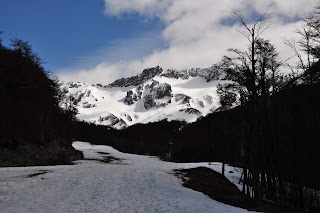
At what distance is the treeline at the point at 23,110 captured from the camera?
2669cm

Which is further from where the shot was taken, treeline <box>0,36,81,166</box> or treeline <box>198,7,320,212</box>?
treeline <box>0,36,81,166</box>

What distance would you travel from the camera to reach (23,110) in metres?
33.4

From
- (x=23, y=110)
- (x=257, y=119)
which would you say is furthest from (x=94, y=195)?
(x=23, y=110)

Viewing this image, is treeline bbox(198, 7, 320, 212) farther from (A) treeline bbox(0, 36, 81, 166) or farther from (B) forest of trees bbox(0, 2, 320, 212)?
(A) treeline bbox(0, 36, 81, 166)

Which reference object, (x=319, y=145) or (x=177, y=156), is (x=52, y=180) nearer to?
(x=319, y=145)

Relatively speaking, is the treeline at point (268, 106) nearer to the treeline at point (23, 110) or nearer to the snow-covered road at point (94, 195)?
the snow-covered road at point (94, 195)

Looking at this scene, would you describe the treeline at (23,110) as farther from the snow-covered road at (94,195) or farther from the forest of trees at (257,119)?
the snow-covered road at (94,195)

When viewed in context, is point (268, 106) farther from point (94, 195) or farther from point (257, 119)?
point (94, 195)

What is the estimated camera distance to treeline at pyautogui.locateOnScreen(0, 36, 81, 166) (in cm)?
2669

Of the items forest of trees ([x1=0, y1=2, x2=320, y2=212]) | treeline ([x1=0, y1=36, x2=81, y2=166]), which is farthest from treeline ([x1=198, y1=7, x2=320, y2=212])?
treeline ([x1=0, y1=36, x2=81, y2=166])

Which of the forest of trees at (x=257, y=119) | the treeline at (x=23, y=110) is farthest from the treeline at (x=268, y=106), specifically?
the treeline at (x=23, y=110)

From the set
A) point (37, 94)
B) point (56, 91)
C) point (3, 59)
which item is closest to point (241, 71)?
point (3, 59)

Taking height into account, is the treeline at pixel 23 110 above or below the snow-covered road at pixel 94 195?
above

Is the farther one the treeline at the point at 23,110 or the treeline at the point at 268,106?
the treeline at the point at 23,110
